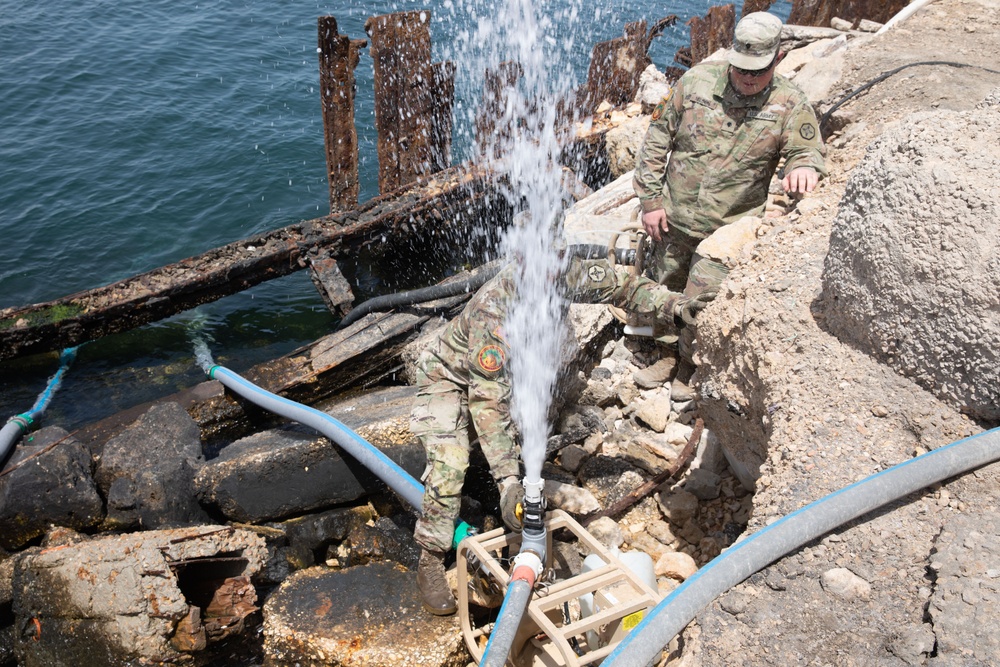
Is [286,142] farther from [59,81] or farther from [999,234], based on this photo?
[999,234]

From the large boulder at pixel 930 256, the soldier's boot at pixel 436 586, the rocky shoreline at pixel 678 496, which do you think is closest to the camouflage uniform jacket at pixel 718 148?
the rocky shoreline at pixel 678 496

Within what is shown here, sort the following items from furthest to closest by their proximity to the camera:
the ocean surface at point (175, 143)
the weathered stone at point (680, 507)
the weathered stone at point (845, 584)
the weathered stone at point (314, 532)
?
the ocean surface at point (175, 143) → the weathered stone at point (314, 532) → the weathered stone at point (680, 507) → the weathered stone at point (845, 584)

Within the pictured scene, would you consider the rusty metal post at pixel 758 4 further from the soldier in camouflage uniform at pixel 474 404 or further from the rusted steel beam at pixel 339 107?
the soldier in camouflage uniform at pixel 474 404

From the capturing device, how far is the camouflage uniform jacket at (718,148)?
188 inches

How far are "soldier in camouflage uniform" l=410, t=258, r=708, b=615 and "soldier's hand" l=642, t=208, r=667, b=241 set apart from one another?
1065mm

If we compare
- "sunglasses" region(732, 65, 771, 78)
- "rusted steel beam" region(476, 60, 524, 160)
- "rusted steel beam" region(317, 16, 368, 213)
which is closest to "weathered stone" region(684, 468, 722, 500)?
"sunglasses" region(732, 65, 771, 78)

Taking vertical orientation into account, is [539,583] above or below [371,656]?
above

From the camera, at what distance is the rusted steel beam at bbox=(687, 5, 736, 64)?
10.8 meters

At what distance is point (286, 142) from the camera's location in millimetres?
12680

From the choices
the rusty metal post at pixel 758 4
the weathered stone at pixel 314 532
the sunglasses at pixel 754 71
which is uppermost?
the rusty metal post at pixel 758 4

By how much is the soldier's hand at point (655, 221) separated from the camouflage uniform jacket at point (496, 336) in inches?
39.8

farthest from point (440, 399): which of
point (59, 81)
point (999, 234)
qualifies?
point (59, 81)

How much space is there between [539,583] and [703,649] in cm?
114

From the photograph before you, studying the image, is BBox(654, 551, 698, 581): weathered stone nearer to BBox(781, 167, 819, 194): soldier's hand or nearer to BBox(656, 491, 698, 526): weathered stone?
BBox(656, 491, 698, 526): weathered stone
